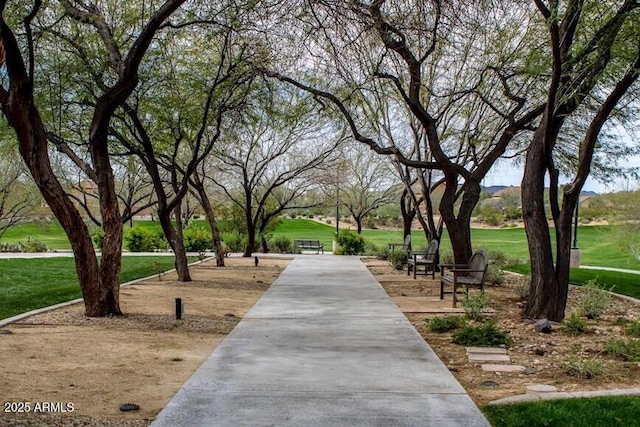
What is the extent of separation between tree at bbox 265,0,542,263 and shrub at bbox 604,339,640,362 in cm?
476

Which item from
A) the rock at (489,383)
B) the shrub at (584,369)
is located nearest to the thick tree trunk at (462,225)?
the shrub at (584,369)

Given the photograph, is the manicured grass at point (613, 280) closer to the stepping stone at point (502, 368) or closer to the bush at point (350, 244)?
the stepping stone at point (502, 368)

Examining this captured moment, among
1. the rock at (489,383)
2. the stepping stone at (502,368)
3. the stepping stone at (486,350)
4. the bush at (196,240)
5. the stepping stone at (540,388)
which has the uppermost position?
the bush at (196,240)

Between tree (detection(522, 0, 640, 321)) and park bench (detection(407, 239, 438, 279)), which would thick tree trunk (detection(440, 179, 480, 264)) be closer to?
park bench (detection(407, 239, 438, 279))

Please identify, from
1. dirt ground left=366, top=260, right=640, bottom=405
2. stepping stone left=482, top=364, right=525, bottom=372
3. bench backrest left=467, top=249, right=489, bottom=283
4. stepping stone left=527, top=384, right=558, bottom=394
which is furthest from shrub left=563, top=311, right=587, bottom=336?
stepping stone left=527, top=384, right=558, bottom=394

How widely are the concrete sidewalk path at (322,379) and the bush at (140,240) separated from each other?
2253 cm

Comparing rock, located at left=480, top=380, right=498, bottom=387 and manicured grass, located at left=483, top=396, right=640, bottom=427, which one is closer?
manicured grass, located at left=483, top=396, right=640, bottom=427

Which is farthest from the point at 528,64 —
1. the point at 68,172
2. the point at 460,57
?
the point at 68,172

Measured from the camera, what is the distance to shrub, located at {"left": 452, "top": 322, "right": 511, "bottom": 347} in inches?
319

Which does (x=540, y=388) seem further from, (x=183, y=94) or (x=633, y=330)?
(x=183, y=94)

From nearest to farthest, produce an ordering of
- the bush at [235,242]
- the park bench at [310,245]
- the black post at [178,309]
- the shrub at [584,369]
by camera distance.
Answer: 1. the shrub at [584,369]
2. the black post at [178,309]
3. the bush at [235,242]
4. the park bench at [310,245]

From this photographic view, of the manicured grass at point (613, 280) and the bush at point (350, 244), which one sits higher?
the bush at point (350, 244)

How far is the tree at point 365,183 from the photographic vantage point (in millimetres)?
34375

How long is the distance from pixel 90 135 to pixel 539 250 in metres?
7.25
